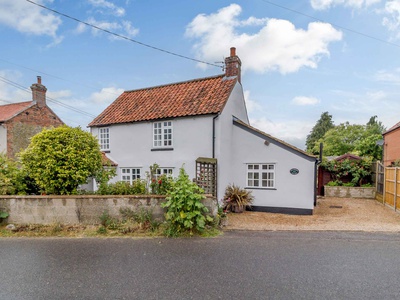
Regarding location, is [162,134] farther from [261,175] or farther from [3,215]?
[3,215]

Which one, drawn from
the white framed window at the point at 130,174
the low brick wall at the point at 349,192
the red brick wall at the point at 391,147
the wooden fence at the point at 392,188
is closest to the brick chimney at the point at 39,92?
the white framed window at the point at 130,174

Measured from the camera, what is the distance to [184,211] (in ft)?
24.0

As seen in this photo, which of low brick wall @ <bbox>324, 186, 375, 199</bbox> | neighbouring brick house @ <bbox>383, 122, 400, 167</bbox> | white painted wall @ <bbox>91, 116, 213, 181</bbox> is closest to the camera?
white painted wall @ <bbox>91, 116, 213, 181</bbox>

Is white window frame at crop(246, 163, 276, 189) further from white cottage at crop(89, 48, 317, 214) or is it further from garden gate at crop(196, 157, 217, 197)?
garden gate at crop(196, 157, 217, 197)

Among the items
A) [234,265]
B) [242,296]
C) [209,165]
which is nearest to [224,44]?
[209,165]

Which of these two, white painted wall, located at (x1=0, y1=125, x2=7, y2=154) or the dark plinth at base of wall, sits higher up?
white painted wall, located at (x1=0, y1=125, x2=7, y2=154)

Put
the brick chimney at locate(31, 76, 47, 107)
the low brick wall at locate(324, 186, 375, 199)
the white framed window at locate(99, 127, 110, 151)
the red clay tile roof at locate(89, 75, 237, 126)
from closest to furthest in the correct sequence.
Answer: the red clay tile roof at locate(89, 75, 237, 126) < the white framed window at locate(99, 127, 110, 151) < the low brick wall at locate(324, 186, 375, 199) < the brick chimney at locate(31, 76, 47, 107)

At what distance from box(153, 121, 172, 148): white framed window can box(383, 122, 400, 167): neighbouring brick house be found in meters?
16.2

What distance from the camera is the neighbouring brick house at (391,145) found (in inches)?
677

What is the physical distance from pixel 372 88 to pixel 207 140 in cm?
887

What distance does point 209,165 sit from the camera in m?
10.9

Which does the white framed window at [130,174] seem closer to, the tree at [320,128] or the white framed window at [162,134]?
the white framed window at [162,134]

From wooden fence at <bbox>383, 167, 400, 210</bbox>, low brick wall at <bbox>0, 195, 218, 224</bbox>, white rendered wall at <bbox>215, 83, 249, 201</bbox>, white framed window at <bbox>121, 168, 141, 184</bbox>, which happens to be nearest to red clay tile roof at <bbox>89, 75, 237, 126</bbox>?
white rendered wall at <bbox>215, 83, 249, 201</bbox>

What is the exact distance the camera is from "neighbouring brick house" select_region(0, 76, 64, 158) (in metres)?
19.0
